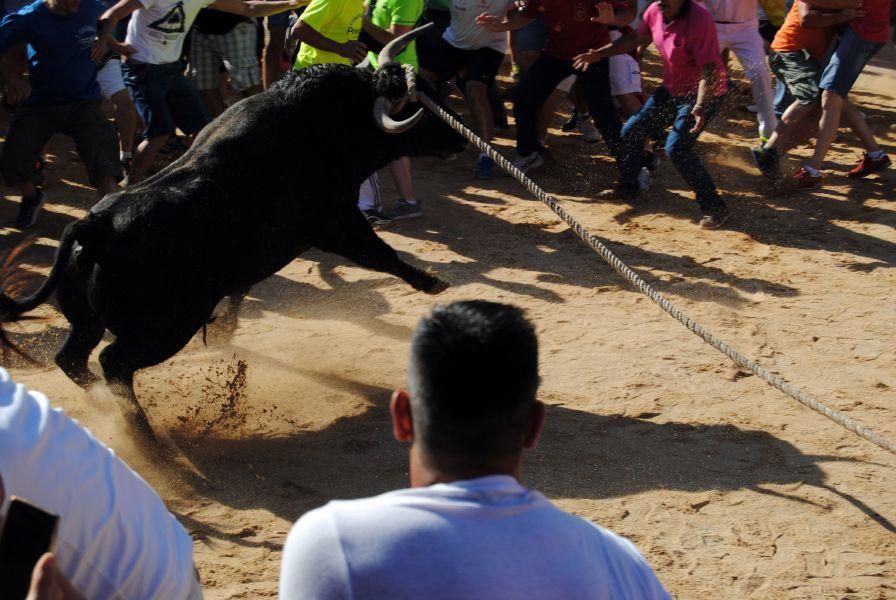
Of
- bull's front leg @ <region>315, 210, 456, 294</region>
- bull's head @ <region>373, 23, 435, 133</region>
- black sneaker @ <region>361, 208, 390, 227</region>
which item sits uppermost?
bull's head @ <region>373, 23, 435, 133</region>

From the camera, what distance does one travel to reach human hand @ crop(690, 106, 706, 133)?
7.99 metres

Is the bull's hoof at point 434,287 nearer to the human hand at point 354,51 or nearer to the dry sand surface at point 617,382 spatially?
the dry sand surface at point 617,382

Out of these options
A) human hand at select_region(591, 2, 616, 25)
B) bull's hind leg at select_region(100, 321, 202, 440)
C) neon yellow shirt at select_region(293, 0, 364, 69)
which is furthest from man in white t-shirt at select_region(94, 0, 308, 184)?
bull's hind leg at select_region(100, 321, 202, 440)

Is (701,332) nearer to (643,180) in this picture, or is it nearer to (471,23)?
(643,180)

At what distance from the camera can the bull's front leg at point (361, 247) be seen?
5918 millimetres

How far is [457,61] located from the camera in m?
9.23

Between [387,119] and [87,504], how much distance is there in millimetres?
4145

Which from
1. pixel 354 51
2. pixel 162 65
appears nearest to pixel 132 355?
pixel 354 51

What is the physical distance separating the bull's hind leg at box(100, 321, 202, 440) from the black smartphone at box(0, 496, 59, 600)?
10.6ft

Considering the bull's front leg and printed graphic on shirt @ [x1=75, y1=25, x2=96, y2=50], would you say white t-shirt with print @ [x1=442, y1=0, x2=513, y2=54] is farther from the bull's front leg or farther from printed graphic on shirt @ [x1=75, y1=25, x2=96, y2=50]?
the bull's front leg

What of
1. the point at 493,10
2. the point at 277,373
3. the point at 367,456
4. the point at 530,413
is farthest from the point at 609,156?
the point at 530,413

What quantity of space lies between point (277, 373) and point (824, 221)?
4521 mm

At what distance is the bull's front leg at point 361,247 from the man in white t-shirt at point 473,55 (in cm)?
350

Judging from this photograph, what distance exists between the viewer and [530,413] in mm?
1993
